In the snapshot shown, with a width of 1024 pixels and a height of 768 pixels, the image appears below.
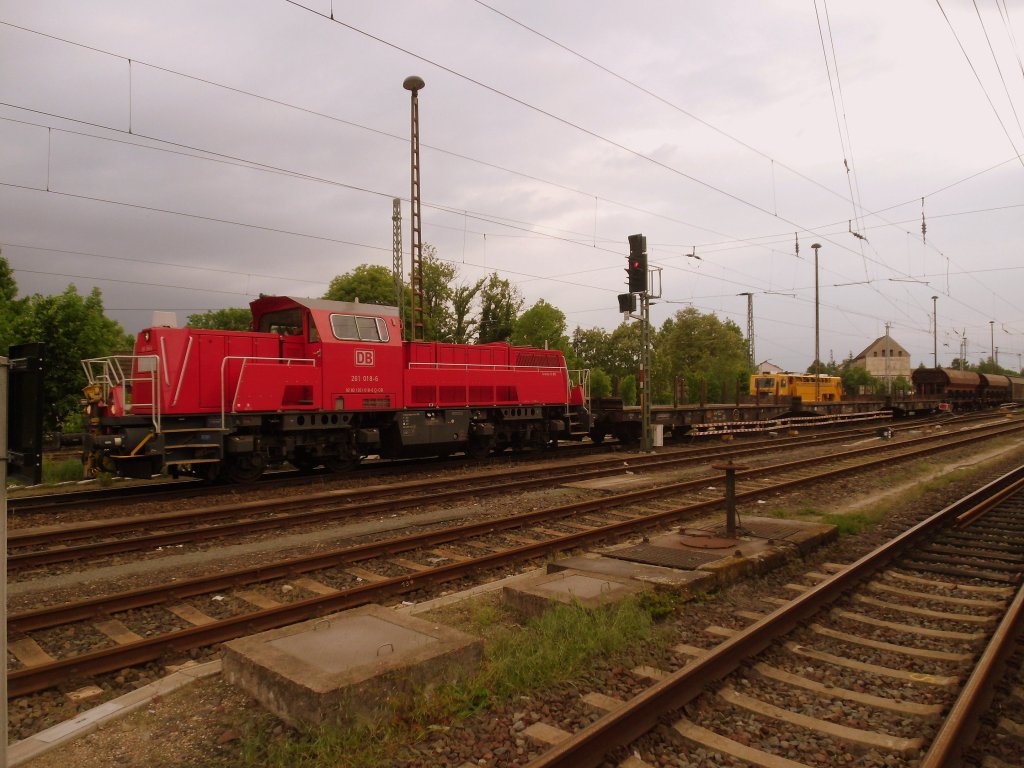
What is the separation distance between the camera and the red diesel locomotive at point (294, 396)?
11125 mm

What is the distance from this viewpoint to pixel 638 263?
17.6m

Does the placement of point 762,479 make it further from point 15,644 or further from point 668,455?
point 15,644

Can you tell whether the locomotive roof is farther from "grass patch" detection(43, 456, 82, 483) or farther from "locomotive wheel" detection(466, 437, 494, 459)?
"grass patch" detection(43, 456, 82, 483)

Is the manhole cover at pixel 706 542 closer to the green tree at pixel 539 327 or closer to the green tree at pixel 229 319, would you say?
the green tree at pixel 539 327

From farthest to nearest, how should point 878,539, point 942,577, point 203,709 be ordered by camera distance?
point 878,539 → point 942,577 → point 203,709

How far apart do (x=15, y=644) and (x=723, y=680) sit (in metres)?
5.36

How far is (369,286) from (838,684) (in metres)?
53.0

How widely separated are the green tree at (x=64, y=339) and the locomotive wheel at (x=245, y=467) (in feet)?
31.7

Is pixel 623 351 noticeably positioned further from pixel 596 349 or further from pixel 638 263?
pixel 638 263

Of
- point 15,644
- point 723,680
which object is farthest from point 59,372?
point 723,680

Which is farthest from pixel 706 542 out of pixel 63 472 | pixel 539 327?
pixel 539 327

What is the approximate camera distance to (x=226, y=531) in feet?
28.4

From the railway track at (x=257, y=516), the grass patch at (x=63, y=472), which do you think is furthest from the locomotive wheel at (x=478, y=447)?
the grass patch at (x=63, y=472)

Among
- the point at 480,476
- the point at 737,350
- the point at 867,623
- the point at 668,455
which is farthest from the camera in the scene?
the point at 737,350
